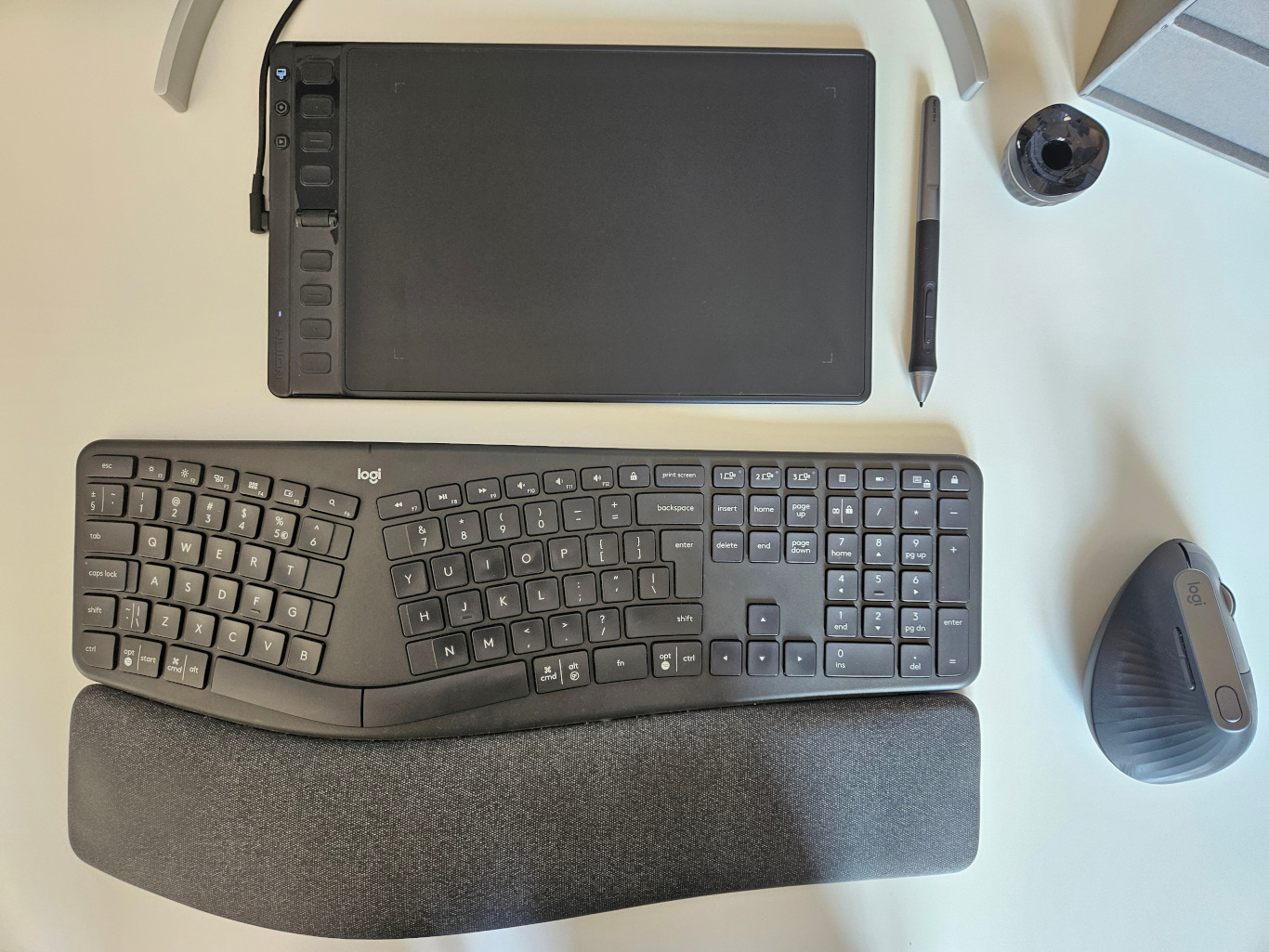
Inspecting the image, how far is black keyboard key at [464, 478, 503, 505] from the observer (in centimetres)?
58

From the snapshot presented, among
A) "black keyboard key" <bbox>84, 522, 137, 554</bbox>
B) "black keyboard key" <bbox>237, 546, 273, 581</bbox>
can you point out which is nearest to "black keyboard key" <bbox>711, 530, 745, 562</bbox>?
"black keyboard key" <bbox>237, 546, 273, 581</bbox>

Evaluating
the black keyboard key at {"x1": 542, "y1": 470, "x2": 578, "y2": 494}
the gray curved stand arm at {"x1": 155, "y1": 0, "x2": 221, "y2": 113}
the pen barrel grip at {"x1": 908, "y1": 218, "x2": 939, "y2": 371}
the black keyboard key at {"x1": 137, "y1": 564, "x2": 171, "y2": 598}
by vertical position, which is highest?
the gray curved stand arm at {"x1": 155, "y1": 0, "x2": 221, "y2": 113}

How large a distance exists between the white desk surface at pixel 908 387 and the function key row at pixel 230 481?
0.04 m

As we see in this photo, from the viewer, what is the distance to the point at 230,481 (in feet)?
1.89

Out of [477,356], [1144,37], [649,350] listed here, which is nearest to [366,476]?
[477,356]

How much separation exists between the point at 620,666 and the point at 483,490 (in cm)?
17

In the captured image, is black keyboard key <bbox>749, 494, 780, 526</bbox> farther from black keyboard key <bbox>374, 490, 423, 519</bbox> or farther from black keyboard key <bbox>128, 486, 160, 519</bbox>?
black keyboard key <bbox>128, 486, 160, 519</bbox>

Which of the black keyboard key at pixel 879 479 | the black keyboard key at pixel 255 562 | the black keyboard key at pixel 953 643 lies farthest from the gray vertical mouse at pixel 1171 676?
the black keyboard key at pixel 255 562

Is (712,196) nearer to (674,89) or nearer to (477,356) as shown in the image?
(674,89)

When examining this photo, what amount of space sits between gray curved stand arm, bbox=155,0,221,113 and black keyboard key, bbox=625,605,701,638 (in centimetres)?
53

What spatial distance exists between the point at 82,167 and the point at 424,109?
0.92 feet

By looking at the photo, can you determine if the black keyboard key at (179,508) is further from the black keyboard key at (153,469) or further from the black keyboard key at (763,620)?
the black keyboard key at (763,620)

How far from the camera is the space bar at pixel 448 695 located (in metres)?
0.57

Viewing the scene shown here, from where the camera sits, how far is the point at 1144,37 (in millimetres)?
531
